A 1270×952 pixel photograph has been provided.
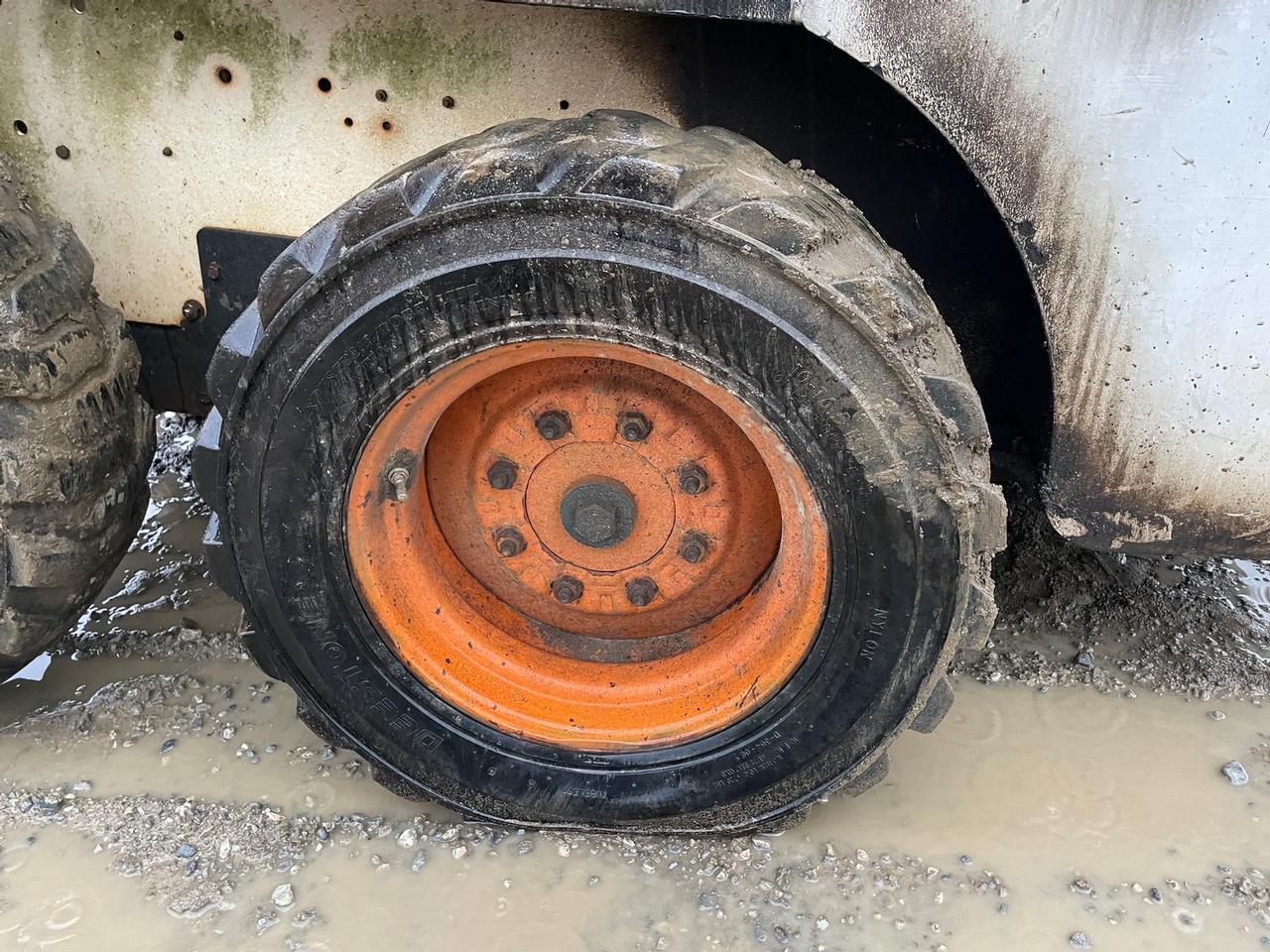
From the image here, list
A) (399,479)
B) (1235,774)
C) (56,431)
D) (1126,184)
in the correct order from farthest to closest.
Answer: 1. (1235,774)
2. (56,431)
3. (399,479)
4. (1126,184)

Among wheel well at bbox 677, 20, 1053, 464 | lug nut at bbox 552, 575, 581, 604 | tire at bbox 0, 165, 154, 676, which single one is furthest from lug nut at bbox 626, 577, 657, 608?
tire at bbox 0, 165, 154, 676

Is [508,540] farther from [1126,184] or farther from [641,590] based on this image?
[1126,184]

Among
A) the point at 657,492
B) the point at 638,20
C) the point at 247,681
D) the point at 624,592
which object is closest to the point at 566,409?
the point at 657,492

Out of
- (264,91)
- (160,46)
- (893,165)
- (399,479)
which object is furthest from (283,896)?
(893,165)

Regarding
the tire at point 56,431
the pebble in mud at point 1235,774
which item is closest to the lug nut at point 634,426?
the tire at point 56,431

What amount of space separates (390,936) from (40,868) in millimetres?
712

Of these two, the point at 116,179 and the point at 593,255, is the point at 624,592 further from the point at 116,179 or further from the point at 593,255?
the point at 116,179

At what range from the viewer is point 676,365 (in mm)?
1705

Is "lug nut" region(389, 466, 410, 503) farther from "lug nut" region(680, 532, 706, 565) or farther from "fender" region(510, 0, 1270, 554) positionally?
"fender" region(510, 0, 1270, 554)

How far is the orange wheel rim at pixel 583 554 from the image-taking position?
1945 millimetres

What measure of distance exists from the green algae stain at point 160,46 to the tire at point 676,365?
511mm

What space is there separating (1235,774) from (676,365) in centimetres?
Answer: 155

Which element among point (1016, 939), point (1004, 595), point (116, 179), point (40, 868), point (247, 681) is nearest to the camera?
point (1016, 939)

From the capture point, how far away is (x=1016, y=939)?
1911 millimetres
